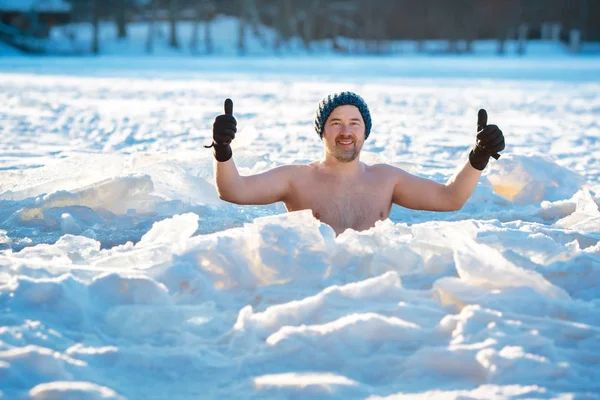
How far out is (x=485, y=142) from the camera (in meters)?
3.46

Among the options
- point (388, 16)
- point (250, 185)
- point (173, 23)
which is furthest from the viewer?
point (388, 16)

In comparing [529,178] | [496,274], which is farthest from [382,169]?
[529,178]

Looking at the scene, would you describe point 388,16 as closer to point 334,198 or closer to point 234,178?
point 334,198

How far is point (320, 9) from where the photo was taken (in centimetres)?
3769

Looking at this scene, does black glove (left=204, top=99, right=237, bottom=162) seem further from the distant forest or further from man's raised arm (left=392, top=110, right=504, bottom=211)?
the distant forest

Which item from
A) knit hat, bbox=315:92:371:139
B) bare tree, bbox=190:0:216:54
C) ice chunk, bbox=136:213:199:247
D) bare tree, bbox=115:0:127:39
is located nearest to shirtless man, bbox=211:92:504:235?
knit hat, bbox=315:92:371:139

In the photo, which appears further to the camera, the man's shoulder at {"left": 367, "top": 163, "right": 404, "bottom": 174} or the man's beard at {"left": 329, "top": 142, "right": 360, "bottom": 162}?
the man's shoulder at {"left": 367, "top": 163, "right": 404, "bottom": 174}

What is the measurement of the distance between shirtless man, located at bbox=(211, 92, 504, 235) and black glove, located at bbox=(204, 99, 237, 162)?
0.26m

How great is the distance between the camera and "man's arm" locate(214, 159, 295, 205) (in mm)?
3490

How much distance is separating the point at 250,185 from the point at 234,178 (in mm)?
126

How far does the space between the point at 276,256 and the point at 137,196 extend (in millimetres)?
2146

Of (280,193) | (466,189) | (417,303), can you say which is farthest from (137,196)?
(417,303)

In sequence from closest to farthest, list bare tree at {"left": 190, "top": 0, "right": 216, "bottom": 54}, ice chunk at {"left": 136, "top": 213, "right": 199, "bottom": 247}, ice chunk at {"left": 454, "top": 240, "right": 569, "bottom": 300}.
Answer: ice chunk at {"left": 454, "top": 240, "right": 569, "bottom": 300} < ice chunk at {"left": 136, "top": 213, "right": 199, "bottom": 247} < bare tree at {"left": 190, "top": 0, "right": 216, "bottom": 54}

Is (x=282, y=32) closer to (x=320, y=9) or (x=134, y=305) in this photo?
(x=320, y=9)
